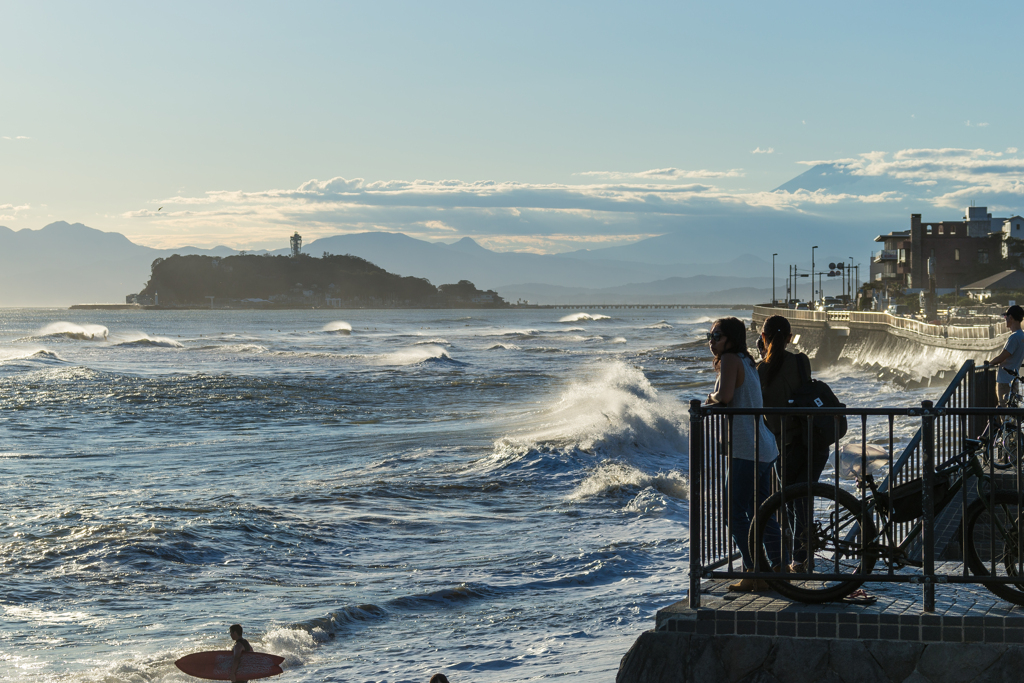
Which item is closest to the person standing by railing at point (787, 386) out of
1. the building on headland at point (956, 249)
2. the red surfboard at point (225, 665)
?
the red surfboard at point (225, 665)

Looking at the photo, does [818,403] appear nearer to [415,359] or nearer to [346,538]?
[346,538]

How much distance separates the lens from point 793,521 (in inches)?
197

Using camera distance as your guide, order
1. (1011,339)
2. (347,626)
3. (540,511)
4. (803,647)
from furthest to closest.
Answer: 1. (540,511)
2. (1011,339)
3. (347,626)
4. (803,647)

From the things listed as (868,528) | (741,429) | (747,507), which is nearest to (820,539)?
(868,528)

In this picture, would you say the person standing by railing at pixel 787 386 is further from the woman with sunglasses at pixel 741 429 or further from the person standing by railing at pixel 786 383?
the woman with sunglasses at pixel 741 429

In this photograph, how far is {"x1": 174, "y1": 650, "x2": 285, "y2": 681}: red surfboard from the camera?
6.00m

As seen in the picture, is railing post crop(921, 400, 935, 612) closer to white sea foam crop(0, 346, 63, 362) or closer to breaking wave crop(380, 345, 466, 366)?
breaking wave crop(380, 345, 466, 366)

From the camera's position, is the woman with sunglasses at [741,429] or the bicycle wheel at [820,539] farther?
the woman with sunglasses at [741,429]

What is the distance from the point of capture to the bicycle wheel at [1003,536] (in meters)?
4.58

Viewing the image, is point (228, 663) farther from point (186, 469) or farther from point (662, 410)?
point (662, 410)

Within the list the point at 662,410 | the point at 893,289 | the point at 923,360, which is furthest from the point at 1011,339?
the point at 893,289

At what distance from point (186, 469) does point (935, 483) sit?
14725mm

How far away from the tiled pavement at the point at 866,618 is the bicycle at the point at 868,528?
12 centimetres

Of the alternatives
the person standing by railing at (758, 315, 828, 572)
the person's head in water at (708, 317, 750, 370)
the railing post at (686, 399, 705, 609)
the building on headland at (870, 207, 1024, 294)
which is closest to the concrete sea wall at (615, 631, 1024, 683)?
the railing post at (686, 399, 705, 609)
